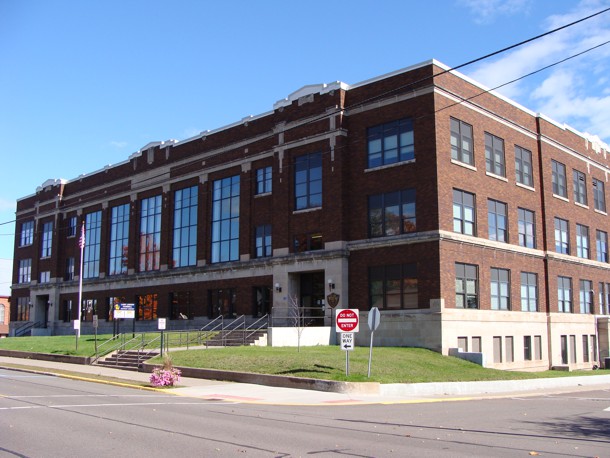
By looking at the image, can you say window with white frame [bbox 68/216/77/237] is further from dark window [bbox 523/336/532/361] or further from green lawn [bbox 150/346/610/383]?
dark window [bbox 523/336/532/361]

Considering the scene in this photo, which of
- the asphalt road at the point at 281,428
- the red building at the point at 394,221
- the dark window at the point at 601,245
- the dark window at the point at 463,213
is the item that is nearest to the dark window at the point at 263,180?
the red building at the point at 394,221

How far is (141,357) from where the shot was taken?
29.7m

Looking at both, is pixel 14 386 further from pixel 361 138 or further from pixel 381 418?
pixel 361 138

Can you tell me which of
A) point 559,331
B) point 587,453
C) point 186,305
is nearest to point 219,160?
point 186,305

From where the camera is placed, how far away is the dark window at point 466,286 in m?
32.6

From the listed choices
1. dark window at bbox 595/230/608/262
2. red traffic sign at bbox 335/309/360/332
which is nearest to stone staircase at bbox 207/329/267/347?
red traffic sign at bbox 335/309/360/332

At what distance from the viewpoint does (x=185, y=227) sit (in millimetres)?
47062

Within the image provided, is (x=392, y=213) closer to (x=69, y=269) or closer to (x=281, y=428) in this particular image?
(x=281, y=428)

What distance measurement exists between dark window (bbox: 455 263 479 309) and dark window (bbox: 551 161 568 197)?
39.9ft

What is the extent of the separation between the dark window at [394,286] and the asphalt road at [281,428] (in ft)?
43.3

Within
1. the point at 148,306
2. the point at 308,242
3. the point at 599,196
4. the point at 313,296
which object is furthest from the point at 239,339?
the point at 599,196

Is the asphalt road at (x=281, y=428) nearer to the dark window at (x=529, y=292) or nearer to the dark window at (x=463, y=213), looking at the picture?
the dark window at (x=463, y=213)

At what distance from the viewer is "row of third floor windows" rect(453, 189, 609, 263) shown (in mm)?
33750

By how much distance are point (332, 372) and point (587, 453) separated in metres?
12.2
